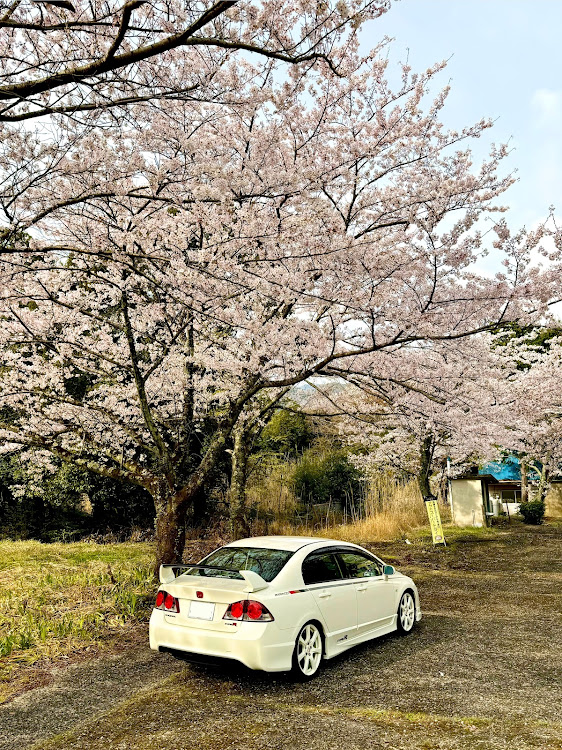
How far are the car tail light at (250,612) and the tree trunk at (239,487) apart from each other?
7.10 meters

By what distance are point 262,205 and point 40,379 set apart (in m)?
6.57

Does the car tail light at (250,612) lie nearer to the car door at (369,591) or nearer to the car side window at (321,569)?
the car side window at (321,569)

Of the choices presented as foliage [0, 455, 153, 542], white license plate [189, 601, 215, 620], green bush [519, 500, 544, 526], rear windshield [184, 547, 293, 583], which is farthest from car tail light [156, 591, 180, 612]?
green bush [519, 500, 544, 526]

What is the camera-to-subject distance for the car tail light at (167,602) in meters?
5.52

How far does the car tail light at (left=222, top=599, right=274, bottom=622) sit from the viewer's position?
5.05m

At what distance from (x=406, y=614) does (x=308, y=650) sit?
2.18 m

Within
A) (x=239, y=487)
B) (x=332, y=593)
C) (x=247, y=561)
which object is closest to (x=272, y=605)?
(x=247, y=561)

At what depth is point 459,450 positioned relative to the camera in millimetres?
18641

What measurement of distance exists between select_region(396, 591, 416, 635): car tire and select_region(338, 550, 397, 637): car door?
0.61 feet

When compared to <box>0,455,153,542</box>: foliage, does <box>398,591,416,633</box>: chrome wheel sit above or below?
below

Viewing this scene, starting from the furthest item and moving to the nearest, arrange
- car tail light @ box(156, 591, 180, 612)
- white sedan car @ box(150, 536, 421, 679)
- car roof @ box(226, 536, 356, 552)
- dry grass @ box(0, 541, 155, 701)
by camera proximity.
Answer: dry grass @ box(0, 541, 155, 701) → car roof @ box(226, 536, 356, 552) → car tail light @ box(156, 591, 180, 612) → white sedan car @ box(150, 536, 421, 679)

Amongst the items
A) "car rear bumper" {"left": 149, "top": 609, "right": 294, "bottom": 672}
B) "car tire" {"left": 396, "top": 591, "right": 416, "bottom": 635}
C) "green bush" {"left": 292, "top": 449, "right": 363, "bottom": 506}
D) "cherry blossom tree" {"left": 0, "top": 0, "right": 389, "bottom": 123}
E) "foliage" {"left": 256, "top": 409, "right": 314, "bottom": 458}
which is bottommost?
"car tire" {"left": 396, "top": 591, "right": 416, "bottom": 635}

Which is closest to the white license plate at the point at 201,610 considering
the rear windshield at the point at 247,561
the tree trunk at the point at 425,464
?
the rear windshield at the point at 247,561

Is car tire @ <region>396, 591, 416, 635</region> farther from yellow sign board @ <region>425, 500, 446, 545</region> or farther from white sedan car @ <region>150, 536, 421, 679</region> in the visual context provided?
yellow sign board @ <region>425, 500, 446, 545</region>
